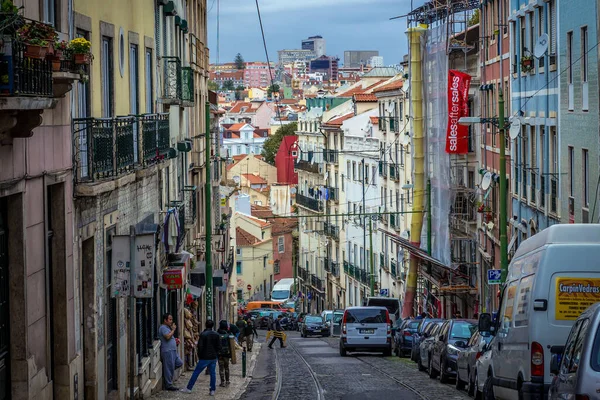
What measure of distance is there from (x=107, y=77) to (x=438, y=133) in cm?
3575

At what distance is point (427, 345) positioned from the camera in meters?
29.2

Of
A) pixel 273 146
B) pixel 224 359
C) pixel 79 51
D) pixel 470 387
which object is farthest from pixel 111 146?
pixel 273 146

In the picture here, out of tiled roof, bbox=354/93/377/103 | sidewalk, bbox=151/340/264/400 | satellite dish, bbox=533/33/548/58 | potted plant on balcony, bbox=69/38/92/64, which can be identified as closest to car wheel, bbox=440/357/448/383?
sidewalk, bbox=151/340/264/400

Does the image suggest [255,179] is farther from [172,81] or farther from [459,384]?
[459,384]

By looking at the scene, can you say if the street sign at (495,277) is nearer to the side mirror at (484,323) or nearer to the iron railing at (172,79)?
the iron railing at (172,79)

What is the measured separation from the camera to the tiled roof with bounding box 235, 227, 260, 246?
10607 cm

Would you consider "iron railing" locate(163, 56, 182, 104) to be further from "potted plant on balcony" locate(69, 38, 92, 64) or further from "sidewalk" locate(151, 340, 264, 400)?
"potted plant on balcony" locate(69, 38, 92, 64)

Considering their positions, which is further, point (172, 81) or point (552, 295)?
point (172, 81)

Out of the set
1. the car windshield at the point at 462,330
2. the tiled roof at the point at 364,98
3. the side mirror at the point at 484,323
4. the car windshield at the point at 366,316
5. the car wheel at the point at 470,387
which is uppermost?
the tiled roof at the point at 364,98

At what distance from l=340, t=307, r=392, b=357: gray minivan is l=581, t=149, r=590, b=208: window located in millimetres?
10548

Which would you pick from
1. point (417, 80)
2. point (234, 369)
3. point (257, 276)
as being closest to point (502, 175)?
point (234, 369)

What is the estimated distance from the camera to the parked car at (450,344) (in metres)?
25.6

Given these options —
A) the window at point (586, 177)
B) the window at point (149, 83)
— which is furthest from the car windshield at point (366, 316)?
the window at point (149, 83)

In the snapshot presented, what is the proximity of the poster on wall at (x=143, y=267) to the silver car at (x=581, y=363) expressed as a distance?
222 inches
